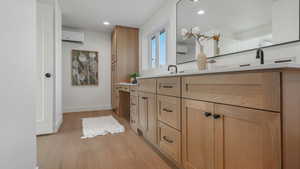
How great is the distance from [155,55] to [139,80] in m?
1.37

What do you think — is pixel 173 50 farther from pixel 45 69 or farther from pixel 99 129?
pixel 45 69

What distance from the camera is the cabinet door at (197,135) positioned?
3.15 feet

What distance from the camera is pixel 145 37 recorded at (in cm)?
371

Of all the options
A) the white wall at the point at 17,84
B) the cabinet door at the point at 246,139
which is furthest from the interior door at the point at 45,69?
the cabinet door at the point at 246,139

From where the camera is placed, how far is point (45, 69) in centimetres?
235

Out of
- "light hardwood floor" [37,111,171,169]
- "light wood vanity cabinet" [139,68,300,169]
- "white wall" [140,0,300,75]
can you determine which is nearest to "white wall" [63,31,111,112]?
"white wall" [140,0,300,75]

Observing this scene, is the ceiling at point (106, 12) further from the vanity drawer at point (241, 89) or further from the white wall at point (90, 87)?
the vanity drawer at point (241, 89)

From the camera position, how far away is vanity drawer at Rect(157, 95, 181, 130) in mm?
1281

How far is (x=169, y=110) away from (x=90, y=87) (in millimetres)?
3538

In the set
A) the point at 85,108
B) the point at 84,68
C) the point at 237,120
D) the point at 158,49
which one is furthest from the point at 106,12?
the point at 237,120

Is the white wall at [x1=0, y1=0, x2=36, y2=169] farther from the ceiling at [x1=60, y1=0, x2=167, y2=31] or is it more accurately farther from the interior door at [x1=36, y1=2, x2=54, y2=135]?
the ceiling at [x1=60, y1=0, x2=167, y2=31]

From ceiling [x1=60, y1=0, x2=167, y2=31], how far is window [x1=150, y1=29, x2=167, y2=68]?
0.50m

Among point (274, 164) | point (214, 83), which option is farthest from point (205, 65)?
point (274, 164)

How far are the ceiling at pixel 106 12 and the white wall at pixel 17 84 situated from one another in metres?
1.88
